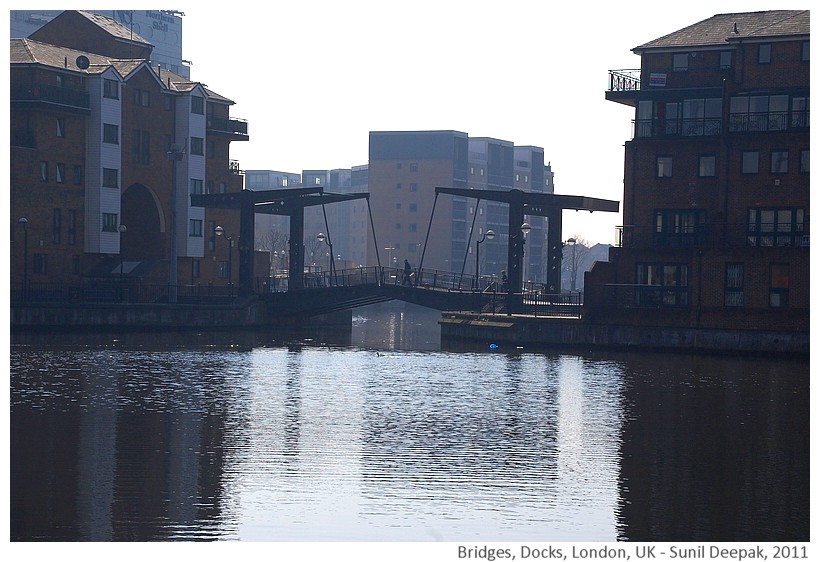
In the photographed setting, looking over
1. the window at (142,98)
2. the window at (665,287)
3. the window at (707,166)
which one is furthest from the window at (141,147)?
the window at (707,166)

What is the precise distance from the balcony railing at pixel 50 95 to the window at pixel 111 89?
4.71ft

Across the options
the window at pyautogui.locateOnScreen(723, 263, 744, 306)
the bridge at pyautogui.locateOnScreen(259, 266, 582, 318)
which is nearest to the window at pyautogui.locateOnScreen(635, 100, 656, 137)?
the window at pyautogui.locateOnScreen(723, 263, 744, 306)

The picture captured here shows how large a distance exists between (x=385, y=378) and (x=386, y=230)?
498ft

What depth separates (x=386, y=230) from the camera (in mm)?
197750

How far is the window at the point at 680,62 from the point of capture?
67.6m

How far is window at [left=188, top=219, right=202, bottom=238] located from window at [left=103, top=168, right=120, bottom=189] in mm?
8494

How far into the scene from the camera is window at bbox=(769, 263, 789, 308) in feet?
202

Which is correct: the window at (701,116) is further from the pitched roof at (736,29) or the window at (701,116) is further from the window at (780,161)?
the window at (780,161)

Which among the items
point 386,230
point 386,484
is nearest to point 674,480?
point 386,484

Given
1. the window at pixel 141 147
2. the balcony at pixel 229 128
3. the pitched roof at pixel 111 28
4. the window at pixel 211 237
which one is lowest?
the window at pixel 211 237

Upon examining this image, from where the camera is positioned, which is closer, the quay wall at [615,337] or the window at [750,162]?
the quay wall at [615,337]

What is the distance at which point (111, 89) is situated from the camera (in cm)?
8331

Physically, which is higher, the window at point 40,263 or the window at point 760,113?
the window at point 760,113
